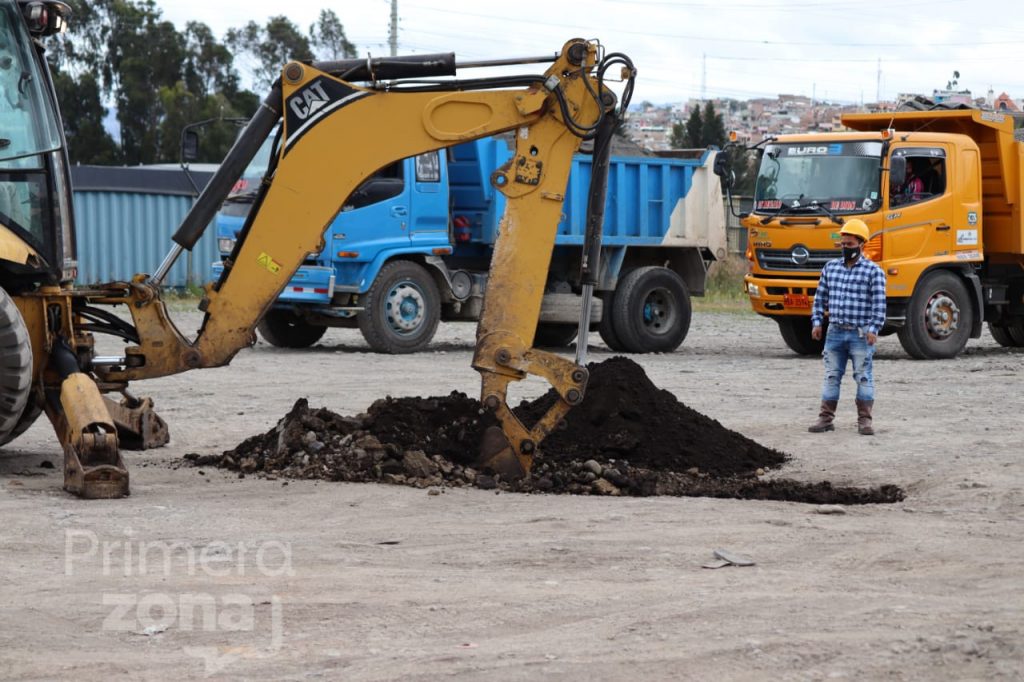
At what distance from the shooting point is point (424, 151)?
358 inches

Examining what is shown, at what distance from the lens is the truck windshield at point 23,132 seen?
899 centimetres

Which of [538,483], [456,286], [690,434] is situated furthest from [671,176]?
[538,483]

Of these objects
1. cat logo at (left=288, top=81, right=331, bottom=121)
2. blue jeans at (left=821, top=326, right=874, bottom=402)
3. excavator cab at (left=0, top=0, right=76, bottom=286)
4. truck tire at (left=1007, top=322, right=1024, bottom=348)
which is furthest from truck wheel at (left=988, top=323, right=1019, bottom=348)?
excavator cab at (left=0, top=0, right=76, bottom=286)

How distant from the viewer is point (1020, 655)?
16.8ft

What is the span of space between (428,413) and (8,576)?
3.73 m

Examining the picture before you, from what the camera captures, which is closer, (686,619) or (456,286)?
(686,619)

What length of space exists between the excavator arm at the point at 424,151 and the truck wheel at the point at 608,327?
10204 millimetres

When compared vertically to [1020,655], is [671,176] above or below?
above

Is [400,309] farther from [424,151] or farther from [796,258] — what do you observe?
[424,151]

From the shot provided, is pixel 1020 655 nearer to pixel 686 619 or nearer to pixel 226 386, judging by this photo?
pixel 686 619

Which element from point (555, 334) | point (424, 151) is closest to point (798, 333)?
point (555, 334)

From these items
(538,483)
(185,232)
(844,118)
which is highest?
(844,118)

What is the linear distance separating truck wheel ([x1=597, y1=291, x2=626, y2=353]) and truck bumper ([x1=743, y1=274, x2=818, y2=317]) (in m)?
1.81

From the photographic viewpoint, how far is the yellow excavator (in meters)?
8.95
